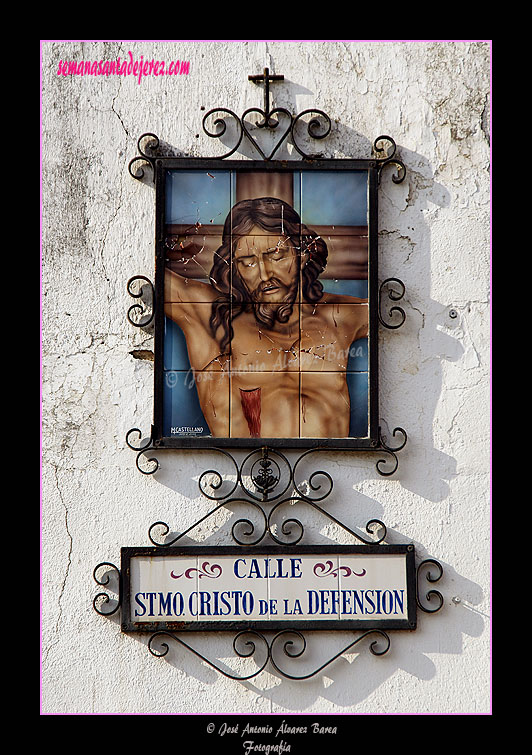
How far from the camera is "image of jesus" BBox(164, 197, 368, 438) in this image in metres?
3.05

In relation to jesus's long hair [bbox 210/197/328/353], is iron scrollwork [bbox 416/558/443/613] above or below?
below

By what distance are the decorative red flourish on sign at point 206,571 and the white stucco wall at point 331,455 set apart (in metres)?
0.14

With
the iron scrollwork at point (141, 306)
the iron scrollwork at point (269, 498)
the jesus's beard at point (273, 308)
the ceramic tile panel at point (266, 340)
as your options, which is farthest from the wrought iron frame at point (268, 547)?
the iron scrollwork at point (141, 306)

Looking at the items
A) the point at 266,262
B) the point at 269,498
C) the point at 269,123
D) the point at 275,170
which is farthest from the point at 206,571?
the point at 269,123

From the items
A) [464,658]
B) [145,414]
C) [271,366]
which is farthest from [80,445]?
[464,658]

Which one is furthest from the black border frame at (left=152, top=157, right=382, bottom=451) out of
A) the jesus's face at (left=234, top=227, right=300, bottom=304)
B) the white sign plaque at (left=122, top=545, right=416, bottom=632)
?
the white sign plaque at (left=122, top=545, right=416, bottom=632)

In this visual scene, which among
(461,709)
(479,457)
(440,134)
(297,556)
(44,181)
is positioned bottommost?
(461,709)

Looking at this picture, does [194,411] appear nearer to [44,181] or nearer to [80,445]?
[80,445]

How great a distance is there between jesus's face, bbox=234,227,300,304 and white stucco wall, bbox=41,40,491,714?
357mm

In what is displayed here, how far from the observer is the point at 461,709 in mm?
3020

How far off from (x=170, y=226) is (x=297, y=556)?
138 cm

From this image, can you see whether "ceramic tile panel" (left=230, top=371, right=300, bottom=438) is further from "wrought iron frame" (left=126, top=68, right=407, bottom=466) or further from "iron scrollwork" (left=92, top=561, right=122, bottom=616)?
"iron scrollwork" (left=92, top=561, right=122, bottom=616)

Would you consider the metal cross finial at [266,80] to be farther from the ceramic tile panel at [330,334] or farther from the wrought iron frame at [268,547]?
the wrought iron frame at [268,547]

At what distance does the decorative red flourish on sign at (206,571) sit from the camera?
3.00m
